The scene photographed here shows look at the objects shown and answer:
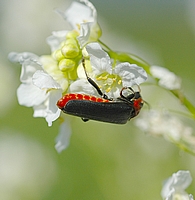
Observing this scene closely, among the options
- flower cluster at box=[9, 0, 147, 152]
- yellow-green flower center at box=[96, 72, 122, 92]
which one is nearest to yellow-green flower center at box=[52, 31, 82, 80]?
flower cluster at box=[9, 0, 147, 152]

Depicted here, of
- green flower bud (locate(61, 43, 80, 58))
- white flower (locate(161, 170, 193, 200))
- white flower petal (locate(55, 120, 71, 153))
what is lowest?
white flower petal (locate(55, 120, 71, 153))

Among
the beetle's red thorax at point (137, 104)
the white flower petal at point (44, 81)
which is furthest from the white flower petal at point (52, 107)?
the beetle's red thorax at point (137, 104)

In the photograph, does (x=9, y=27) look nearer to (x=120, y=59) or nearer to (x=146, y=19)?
(x=146, y=19)

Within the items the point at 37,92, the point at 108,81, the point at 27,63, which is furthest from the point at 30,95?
the point at 108,81

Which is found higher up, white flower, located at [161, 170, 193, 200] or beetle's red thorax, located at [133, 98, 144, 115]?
beetle's red thorax, located at [133, 98, 144, 115]

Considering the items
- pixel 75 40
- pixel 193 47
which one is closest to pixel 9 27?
pixel 193 47

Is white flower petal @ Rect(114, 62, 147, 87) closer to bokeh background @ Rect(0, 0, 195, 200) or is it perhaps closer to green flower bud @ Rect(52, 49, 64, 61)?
green flower bud @ Rect(52, 49, 64, 61)

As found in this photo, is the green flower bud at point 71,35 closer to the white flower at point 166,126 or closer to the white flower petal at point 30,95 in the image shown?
the white flower petal at point 30,95

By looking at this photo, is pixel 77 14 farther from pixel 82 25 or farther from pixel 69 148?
pixel 69 148

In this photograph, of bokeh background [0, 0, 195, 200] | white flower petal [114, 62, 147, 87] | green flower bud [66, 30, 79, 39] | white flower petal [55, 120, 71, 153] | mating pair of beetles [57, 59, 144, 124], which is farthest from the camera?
bokeh background [0, 0, 195, 200]

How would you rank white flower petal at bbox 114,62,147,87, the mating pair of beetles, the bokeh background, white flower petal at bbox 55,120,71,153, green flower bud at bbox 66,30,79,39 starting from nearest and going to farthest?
white flower petal at bbox 114,62,147,87 < the mating pair of beetles < green flower bud at bbox 66,30,79,39 < white flower petal at bbox 55,120,71,153 < the bokeh background
